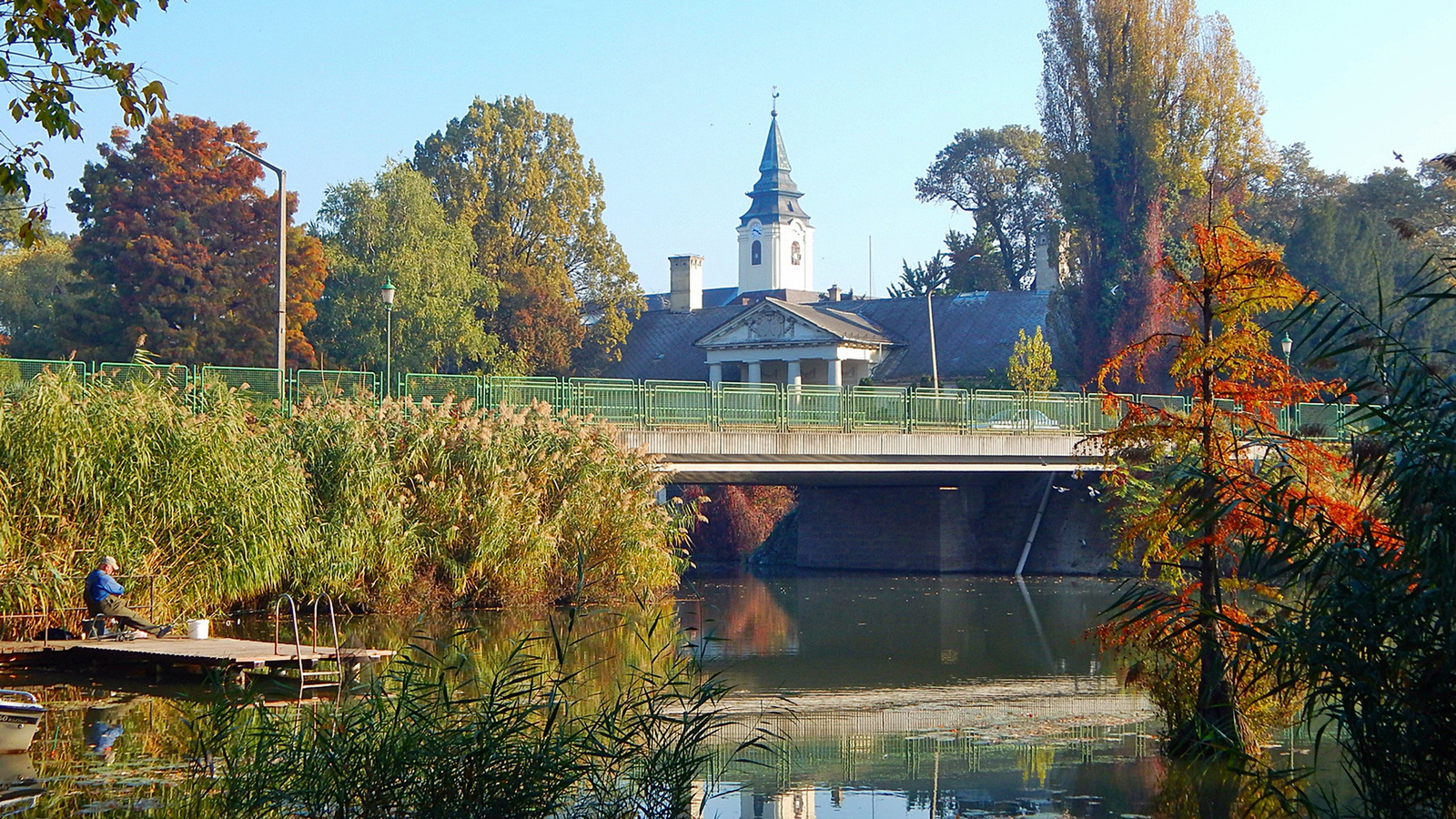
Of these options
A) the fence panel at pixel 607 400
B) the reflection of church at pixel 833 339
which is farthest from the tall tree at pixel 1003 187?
the fence panel at pixel 607 400

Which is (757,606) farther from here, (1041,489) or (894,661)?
(1041,489)

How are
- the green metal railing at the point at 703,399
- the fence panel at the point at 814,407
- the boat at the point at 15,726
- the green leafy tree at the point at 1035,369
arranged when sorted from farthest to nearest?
the green leafy tree at the point at 1035,369, the fence panel at the point at 814,407, the green metal railing at the point at 703,399, the boat at the point at 15,726

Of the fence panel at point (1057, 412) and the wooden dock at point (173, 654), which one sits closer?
the wooden dock at point (173, 654)

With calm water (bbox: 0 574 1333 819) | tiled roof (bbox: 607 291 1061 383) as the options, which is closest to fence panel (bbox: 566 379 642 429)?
calm water (bbox: 0 574 1333 819)

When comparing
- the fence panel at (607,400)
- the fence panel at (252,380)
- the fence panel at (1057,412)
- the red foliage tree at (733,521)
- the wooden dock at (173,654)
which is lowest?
the red foliage tree at (733,521)

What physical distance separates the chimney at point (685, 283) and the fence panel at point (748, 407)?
133ft

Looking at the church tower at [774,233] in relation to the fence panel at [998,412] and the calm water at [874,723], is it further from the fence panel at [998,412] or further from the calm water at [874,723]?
the calm water at [874,723]

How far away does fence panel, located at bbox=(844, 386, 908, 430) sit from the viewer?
3353 centimetres

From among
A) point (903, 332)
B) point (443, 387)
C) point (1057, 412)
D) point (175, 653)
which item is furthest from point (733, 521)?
point (175, 653)

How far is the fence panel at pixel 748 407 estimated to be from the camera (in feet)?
104

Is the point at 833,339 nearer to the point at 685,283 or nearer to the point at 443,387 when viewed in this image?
Result: the point at 685,283

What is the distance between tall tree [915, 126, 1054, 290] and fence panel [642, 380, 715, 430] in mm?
41038

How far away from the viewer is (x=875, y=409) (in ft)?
111

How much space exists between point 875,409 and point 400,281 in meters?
19.1
